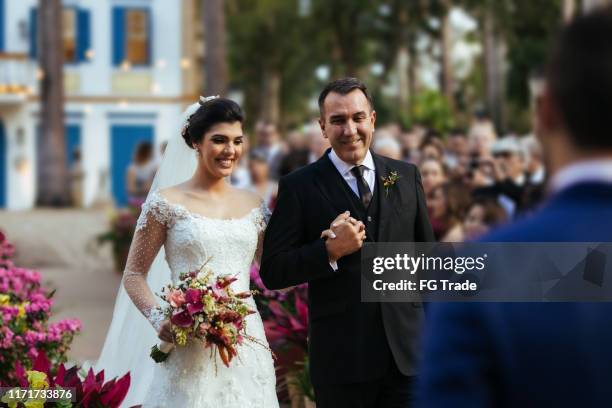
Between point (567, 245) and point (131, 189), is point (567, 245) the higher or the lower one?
the lower one

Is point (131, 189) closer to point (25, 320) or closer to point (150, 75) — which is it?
point (25, 320)

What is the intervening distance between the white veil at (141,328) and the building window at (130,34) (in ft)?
111

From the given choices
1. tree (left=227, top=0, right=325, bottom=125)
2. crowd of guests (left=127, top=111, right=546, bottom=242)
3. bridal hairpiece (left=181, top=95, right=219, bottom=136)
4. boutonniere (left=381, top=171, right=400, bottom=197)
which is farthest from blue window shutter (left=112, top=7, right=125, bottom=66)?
boutonniere (left=381, top=171, right=400, bottom=197)

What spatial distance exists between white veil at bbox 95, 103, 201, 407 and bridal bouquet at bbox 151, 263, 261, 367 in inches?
49.1

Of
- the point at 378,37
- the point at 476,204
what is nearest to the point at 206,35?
the point at 476,204

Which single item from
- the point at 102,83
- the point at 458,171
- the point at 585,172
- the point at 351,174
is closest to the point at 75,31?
the point at 102,83

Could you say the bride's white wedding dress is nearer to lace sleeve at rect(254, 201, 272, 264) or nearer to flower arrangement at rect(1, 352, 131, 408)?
lace sleeve at rect(254, 201, 272, 264)

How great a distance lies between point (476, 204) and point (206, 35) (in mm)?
16102

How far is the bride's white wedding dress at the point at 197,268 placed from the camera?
6016 millimetres

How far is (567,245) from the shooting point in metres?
2.38

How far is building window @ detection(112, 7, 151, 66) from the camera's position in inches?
1597

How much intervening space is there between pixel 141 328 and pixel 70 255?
1724cm

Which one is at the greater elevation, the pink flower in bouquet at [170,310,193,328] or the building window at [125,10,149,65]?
the building window at [125,10,149,65]

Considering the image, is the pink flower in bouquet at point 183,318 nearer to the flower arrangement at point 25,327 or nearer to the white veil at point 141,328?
the white veil at point 141,328
